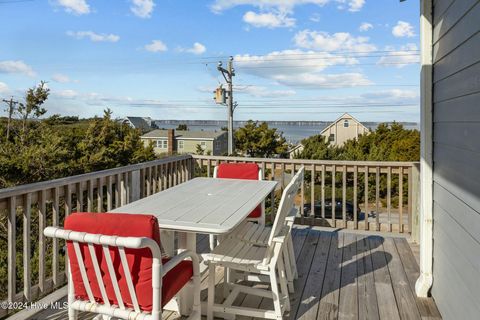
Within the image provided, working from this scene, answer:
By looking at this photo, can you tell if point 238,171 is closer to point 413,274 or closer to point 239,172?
point 239,172

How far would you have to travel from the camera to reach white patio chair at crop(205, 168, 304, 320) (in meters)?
2.22

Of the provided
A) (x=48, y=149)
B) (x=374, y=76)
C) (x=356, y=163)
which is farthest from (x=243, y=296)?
(x=374, y=76)

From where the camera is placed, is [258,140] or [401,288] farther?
[258,140]

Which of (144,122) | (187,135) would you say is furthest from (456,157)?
(144,122)

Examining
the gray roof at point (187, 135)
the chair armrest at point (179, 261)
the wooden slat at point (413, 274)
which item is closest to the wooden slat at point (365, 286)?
the wooden slat at point (413, 274)

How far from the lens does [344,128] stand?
37000mm

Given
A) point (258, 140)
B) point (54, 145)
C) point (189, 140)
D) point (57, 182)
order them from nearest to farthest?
point (57, 182) → point (54, 145) → point (258, 140) → point (189, 140)

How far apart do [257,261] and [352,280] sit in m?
1.22

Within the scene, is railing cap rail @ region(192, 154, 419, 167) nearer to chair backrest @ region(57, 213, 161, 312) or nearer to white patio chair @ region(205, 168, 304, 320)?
white patio chair @ region(205, 168, 304, 320)

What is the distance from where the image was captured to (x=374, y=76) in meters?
30.8

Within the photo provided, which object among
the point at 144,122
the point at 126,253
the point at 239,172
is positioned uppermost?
the point at 144,122

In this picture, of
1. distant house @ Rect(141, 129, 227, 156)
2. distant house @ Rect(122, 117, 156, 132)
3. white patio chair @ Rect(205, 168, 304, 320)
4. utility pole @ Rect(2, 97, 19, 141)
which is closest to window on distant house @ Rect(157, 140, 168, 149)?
distant house @ Rect(141, 129, 227, 156)

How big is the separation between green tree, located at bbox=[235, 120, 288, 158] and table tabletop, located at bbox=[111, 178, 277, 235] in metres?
24.4

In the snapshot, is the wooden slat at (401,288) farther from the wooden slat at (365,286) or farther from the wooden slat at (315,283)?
the wooden slat at (315,283)
